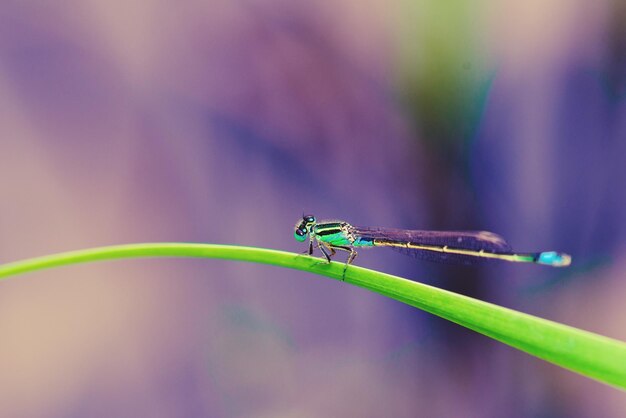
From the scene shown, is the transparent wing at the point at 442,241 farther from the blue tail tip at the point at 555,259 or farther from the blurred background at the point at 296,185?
the blurred background at the point at 296,185

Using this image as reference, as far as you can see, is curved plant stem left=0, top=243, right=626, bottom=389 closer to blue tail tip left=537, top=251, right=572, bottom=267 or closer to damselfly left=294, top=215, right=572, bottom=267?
blue tail tip left=537, top=251, right=572, bottom=267

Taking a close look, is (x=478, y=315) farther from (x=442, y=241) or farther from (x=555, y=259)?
(x=442, y=241)

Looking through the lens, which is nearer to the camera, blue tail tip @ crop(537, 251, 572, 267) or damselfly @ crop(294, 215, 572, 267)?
blue tail tip @ crop(537, 251, 572, 267)

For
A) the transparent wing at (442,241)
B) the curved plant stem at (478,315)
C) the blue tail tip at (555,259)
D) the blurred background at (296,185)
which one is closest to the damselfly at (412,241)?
the transparent wing at (442,241)

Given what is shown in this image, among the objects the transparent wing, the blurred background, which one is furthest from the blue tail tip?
the blurred background

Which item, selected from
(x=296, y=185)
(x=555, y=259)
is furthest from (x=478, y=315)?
(x=296, y=185)

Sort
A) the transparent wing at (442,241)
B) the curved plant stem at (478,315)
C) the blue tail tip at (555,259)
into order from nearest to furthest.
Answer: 1. the curved plant stem at (478,315)
2. the blue tail tip at (555,259)
3. the transparent wing at (442,241)

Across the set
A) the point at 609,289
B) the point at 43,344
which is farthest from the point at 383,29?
the point at 43,344
